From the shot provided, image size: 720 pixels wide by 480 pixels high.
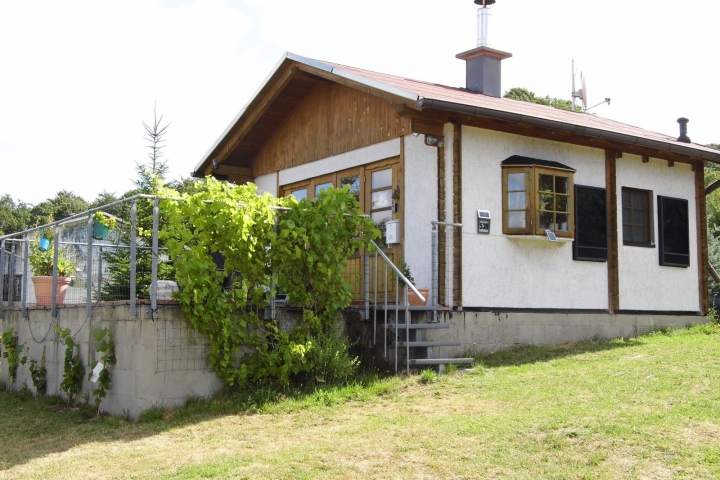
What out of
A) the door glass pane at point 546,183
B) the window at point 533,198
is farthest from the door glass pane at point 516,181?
the door glass pane at point 546,183

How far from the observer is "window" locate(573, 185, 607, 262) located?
489 inches

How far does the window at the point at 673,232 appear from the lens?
541 inches

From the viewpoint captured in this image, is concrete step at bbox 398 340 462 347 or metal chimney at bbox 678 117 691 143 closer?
concrete step at bbox 398 340 462 347

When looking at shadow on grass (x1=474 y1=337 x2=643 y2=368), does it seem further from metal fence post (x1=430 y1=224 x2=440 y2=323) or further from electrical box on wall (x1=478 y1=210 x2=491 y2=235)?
electrical box on wall (x1=478 y1=210 x2=491 y2=235)

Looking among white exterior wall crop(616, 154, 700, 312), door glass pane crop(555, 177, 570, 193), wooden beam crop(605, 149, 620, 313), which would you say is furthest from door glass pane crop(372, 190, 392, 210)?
white exterior wall crop(616, 154, 700, 312)

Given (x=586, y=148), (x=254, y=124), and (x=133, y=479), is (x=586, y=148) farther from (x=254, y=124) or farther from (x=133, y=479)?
(x=133, y=479)

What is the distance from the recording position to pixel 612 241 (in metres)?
12.9

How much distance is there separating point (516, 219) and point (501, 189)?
1.57ft

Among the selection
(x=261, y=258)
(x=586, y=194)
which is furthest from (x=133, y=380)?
(x=586, y=194)

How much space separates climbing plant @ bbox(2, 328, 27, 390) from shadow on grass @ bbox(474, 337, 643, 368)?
21.7ft

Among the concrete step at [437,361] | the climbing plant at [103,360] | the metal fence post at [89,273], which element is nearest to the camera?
the climbing plant at [103,360]

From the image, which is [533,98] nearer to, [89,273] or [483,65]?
[483,65]

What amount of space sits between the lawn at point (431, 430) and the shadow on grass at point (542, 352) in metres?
0.25

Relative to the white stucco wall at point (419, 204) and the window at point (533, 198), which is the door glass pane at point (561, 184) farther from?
the white stucco wall at point (419, 204)
